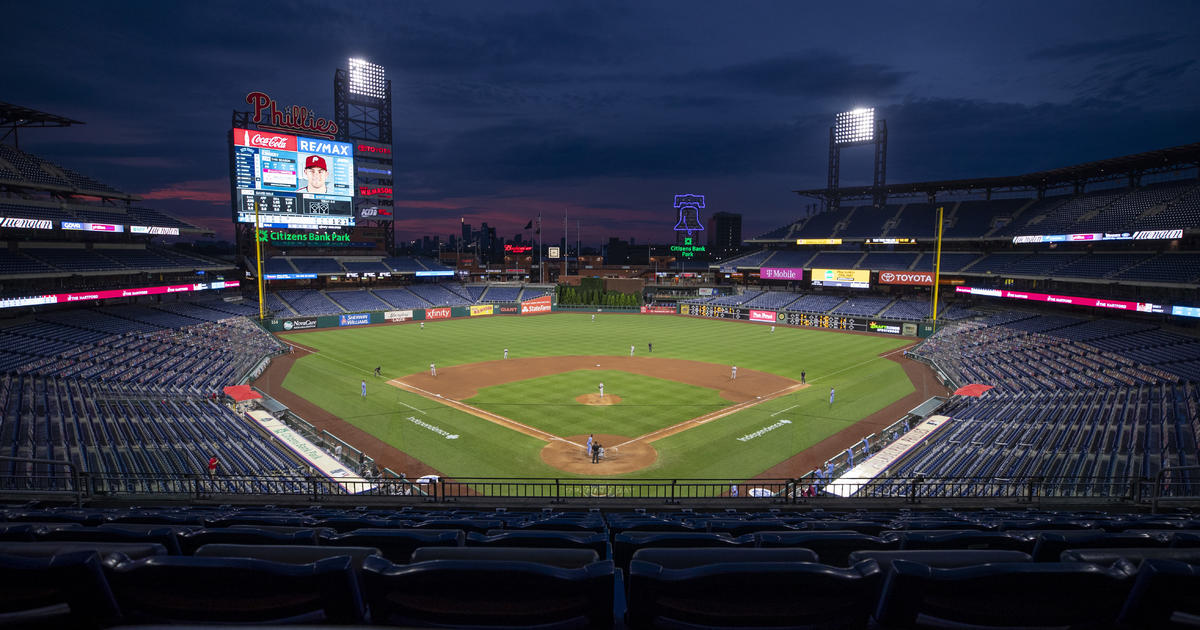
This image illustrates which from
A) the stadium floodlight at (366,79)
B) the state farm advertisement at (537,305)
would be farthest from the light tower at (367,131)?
the state farm advertisement at (537,305)

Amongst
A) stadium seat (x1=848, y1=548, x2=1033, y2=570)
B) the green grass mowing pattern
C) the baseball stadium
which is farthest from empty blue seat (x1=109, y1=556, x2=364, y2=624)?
the green grass mowing pattern

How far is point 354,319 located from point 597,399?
39319 mm

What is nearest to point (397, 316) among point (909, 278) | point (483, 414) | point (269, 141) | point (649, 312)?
point (269, 141)

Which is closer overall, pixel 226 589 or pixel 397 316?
pixel 226 589

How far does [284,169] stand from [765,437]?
57.3 m

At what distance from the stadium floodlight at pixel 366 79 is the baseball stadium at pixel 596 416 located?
1.80m

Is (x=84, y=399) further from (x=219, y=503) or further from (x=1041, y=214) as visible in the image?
(x=1041, y=214)

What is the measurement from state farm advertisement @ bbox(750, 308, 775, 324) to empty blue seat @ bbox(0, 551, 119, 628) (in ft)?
225

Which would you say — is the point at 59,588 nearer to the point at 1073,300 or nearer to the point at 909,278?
the point at 1073,300

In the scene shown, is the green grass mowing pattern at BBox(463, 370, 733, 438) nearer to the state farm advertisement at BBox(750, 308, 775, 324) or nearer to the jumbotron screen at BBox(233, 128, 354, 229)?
the state farm advertisement at BBox(750, 308, 775, 324)

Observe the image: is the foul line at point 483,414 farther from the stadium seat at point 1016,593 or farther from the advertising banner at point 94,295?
the stadium seat at point 1016,593

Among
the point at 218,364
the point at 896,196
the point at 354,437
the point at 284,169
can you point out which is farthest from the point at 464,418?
the point at 896,196

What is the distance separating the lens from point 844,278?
7000cm

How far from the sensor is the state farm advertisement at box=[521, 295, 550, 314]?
76.2 metres
